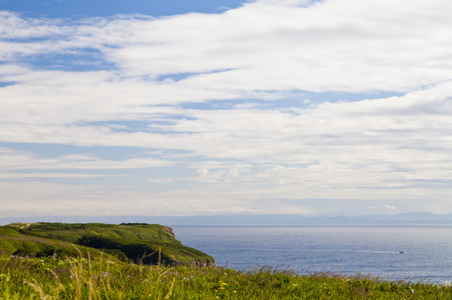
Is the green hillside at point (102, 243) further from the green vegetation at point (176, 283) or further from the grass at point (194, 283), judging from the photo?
the grass at point (194, 283)

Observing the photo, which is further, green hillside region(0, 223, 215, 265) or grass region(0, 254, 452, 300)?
green hillside region(0, 223, 215, 265)

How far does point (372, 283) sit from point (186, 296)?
885 cm

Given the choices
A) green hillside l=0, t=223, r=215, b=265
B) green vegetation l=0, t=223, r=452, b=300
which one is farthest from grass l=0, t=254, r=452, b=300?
green hillside l=0, t=223, r=215, b=265

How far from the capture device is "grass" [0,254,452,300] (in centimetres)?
1041

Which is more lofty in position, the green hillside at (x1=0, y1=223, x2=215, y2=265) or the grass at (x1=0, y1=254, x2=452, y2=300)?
the grass at (x1=0, y1=254, x2=452, y2=300)

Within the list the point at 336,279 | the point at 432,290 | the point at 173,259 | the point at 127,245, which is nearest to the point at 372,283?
the point at 336,279

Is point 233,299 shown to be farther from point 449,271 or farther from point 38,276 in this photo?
point 449,271

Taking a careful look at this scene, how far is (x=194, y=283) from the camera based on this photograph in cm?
1315

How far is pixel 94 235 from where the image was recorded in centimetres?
9275

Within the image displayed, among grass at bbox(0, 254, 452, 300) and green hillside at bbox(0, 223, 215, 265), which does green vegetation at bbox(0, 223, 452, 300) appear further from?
green hillside at bbox(0, 223, 215, 265)

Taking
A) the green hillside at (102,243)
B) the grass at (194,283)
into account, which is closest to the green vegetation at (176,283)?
the grass at (194,283)

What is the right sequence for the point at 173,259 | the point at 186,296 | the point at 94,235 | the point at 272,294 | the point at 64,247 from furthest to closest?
the point at 94,235, the point at 173,259, the point at 64,247, the point at 272,294, the point at 186,296

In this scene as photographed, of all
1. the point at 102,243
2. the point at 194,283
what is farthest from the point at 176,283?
the point at 102,243

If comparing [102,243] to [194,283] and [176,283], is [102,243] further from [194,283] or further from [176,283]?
[176,283]
